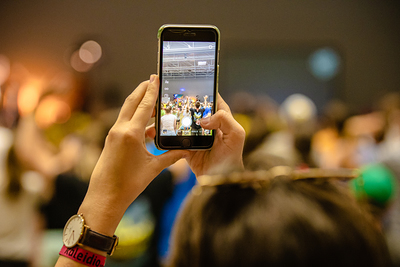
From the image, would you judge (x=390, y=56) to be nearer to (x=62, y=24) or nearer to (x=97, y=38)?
(x=97, y=38)

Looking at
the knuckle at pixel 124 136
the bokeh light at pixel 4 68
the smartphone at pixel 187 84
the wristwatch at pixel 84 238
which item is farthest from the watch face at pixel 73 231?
the bokeh light at pixel 4 68

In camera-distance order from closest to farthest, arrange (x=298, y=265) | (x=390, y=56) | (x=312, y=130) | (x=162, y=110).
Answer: (x=298, y=265)
(x=162, y=110)
(x=312, y=130)
(x=390, y=56)

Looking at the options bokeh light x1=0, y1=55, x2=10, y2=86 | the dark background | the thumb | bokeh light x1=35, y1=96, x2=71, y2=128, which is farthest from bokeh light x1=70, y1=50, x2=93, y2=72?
the thumb

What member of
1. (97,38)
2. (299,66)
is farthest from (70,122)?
(299,66)

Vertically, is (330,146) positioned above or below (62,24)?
below

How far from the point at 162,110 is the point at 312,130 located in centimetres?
163

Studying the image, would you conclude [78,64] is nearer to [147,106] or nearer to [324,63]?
[147,106]

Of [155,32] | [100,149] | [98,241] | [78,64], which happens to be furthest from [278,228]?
[78,64]

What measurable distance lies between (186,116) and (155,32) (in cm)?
140

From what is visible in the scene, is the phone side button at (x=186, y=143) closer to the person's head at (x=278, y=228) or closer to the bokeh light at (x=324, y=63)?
the person's head at (x=278, y=228)

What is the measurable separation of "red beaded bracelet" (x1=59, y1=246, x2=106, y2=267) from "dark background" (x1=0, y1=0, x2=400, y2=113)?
5.11 feet

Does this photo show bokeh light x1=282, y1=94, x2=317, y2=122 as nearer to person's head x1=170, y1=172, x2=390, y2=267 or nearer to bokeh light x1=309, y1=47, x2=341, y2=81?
bokeh light x1=309, y1=47, x2=341, y2=81

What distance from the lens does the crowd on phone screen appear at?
Result: 79 cm

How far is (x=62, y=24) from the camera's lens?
6.57 feet
